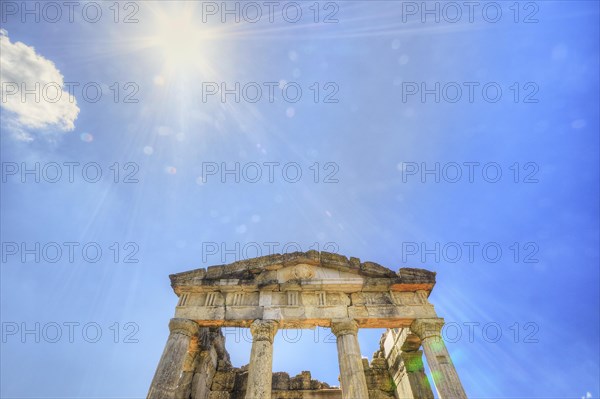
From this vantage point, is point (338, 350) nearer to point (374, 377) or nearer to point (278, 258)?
point (278, 258)

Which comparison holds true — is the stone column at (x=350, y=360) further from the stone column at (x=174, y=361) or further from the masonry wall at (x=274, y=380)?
the stone column at (x=174, y=361)

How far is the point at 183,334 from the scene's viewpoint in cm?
977

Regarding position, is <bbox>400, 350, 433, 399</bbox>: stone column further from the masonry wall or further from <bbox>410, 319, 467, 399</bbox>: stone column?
<bbox>410, 319, 467, 399</bbox>: stone column

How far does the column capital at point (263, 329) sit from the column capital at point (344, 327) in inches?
69.5

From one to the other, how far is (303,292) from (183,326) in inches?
147

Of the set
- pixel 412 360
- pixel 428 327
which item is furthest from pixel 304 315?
pixel 412 360

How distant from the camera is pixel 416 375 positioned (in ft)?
37.4

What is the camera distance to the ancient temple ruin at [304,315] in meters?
9.22

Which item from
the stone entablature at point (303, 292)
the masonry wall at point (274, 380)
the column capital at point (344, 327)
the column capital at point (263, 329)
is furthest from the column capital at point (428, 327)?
the column capital at point (263, 329)

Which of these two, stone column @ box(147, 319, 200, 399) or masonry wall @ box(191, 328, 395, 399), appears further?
masonry wall @ box(191, 328, 395, 399)

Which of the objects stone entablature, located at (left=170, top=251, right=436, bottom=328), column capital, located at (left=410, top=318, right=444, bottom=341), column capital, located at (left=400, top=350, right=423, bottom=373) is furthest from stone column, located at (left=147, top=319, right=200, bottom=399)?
column capital, located at (left=400, top=350, right=423, bottom=373)

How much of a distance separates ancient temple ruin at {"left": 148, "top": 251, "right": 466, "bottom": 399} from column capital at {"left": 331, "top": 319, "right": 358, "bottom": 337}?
3cm

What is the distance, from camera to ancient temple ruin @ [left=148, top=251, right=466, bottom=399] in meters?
9.22

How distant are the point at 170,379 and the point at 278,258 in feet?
15.1
